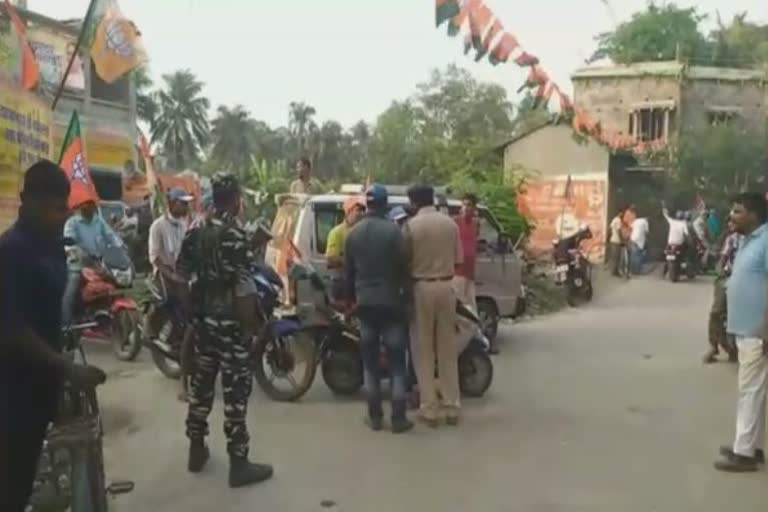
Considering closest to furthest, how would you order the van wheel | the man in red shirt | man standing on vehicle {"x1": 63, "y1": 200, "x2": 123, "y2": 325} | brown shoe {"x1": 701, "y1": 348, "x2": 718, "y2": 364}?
1. man standing on vehicle {"x1": 63, "y1": 200, "x2": 123, "y2": 325}
2. the man in red shirt
3. brown shoe {"x1": 701, "y1": 348, "x2": 718, "y2": 364}
4. the van wheel

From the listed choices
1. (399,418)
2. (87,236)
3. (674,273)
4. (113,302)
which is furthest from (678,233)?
(399,418)

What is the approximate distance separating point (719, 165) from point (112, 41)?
21.8m

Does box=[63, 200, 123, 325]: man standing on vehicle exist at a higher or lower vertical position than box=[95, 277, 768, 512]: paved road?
higher

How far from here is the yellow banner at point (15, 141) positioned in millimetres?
6152

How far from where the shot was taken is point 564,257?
1750 cm

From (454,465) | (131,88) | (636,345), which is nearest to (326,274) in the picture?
(454,465)

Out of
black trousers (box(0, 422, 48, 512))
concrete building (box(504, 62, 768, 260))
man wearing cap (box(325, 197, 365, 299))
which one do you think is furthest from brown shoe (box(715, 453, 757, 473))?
concrete building (box(504, 62, 768, 260))

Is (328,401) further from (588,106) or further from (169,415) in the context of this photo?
(588,106)

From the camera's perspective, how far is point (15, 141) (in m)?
6.30

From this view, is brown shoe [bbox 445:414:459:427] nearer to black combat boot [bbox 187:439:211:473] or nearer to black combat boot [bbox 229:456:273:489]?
black combat boot [bbox 229:456:273:489]

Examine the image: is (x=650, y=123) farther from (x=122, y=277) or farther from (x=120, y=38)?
(x=120, y=38)

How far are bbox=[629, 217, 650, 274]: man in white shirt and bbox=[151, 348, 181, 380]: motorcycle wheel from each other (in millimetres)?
15758

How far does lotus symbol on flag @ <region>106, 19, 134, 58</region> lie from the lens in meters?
8.01

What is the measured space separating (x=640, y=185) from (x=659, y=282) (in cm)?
665
